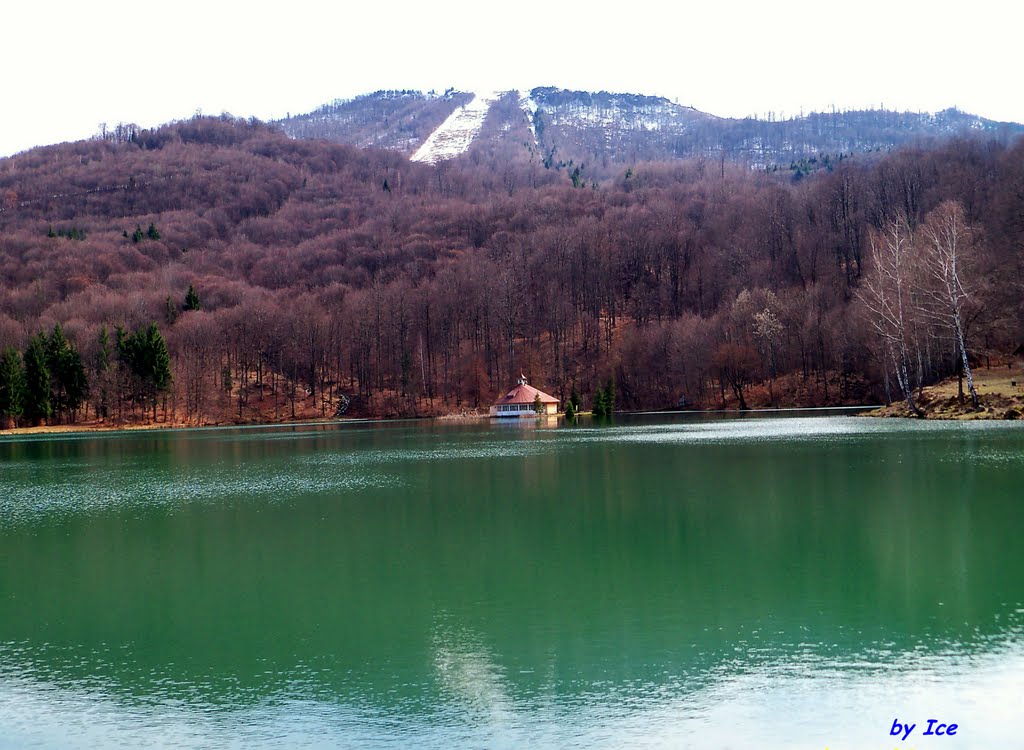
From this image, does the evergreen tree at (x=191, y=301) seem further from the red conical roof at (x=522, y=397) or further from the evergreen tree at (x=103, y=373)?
the red conical roof at (x=522, y=397)

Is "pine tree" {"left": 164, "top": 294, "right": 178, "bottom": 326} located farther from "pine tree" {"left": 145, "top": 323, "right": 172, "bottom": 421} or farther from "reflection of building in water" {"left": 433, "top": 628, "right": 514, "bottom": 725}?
"reflection of building in water" {"left": 433, "top": 628, "right": 514, "bottom": 725}

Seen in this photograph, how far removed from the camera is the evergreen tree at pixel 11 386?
7850 centimetres

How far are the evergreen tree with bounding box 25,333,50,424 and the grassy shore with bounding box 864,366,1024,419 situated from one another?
6999 centimetres

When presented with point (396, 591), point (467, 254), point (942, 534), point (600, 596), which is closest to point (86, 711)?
point (396, 591)

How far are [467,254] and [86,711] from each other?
423 ft

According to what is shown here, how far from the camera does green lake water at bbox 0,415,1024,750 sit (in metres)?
8.73

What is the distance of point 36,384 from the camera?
3211 inches

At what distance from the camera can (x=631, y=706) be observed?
8859 millimetres

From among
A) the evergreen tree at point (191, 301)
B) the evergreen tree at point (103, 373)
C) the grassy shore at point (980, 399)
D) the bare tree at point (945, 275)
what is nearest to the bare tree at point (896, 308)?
the grassy shore at point (980, 399)

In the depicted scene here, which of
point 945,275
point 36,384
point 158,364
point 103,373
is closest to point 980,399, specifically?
point 945,275

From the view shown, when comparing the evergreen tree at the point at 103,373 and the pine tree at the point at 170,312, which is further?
the pine tree at the point at 170,312

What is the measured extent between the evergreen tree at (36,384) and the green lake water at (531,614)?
61.7 meters

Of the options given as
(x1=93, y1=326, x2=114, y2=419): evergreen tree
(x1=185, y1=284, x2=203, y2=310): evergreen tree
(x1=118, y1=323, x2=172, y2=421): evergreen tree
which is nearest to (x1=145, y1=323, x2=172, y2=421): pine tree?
→ (x1=118, y1=323, x2=172, y2=421): evergreen tree

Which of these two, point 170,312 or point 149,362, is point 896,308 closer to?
point 149,362
